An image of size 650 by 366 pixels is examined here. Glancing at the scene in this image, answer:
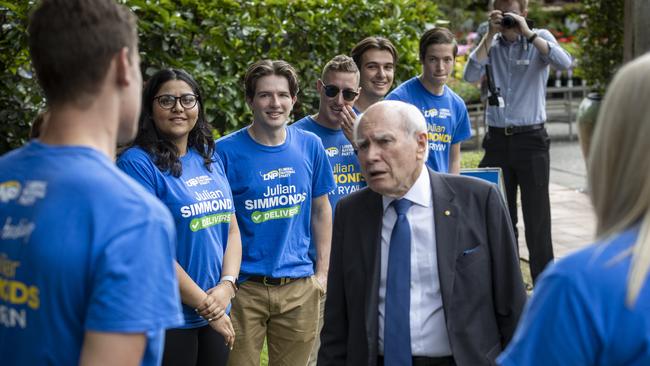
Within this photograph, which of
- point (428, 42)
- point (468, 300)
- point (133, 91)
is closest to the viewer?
point (133, 91)

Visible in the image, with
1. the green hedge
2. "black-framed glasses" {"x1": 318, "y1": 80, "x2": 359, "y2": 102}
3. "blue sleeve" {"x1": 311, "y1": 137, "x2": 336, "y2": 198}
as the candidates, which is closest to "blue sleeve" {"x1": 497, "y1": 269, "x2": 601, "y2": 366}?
"blue sleeve" {"x1": 311, "y1": 137, "x2": 336, "y2": 198}

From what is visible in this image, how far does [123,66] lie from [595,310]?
1211mm

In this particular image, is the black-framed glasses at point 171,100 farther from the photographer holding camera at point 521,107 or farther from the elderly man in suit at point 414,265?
the photographer holding camera at point 521,107

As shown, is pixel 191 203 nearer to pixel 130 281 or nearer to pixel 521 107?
pixel 130 281

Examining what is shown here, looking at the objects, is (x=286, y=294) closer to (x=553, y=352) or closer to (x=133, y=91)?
(x=133, y=91)

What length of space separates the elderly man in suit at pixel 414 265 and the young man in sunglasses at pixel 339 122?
1993 millimetres

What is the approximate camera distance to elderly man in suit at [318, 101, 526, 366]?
11.3 ft

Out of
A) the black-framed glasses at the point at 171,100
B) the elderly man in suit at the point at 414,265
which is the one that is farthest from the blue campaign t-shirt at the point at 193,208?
the elderly man in suit at the point at 414,265

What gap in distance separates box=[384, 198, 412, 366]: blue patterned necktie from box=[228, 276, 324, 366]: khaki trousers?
1.62 meters

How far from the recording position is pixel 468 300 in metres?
3.45

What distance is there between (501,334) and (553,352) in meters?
1.74

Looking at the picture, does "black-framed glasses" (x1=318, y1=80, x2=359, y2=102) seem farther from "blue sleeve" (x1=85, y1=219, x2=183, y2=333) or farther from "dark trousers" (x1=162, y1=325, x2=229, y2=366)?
Answer: "blue sleeve" (x1=85, y1=219, x2=183, y2=333)

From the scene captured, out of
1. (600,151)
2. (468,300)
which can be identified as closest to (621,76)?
(600,151)

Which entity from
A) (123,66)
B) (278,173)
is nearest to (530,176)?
(278,173)
